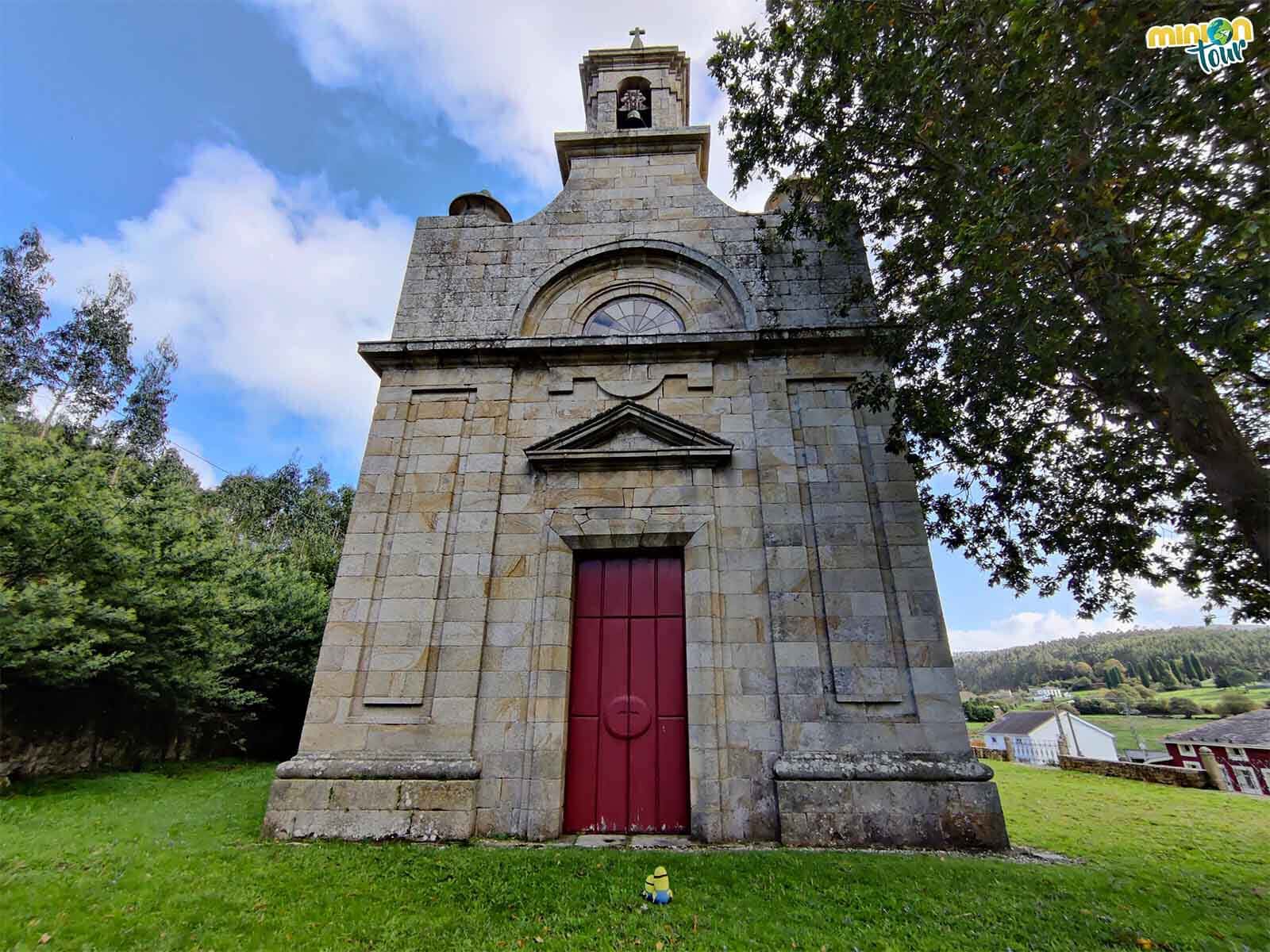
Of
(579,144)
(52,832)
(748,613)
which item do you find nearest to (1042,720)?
(748,613)

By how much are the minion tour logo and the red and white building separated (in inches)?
924

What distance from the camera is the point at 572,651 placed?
7066 millimetres

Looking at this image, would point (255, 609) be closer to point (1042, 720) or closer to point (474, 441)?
point (474, 441)

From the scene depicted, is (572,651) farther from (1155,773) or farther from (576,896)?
(1155,773)

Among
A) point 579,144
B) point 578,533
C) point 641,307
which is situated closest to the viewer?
point 578,533

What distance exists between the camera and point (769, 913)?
413 cm

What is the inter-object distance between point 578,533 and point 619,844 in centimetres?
345

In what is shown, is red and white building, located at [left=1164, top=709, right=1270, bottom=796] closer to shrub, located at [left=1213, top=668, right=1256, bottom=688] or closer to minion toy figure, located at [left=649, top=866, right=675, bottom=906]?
minion toy figure, located at [left=649, top=866, right=675, bottom=906]

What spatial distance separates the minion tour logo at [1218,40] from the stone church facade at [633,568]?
4.19 m

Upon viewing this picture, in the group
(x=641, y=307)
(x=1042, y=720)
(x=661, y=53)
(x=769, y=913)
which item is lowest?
(x=769, y=913)

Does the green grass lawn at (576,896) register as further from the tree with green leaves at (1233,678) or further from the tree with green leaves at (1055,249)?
the tree with green leaves at (1233,678)

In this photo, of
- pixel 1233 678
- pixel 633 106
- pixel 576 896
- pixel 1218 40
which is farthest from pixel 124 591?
pixel 1233 678

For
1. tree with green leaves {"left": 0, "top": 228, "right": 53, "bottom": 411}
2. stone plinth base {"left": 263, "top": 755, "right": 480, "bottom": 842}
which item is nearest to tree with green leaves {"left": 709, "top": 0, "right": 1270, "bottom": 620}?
stone plinth base {"left": 263, "top": 755, "right": 480, "bottom": 842}

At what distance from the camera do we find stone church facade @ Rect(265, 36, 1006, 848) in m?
6.24
